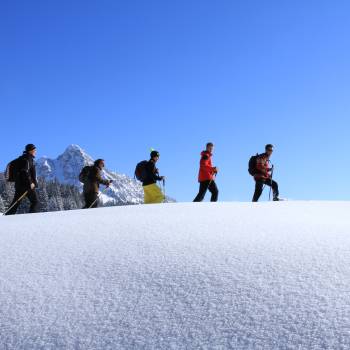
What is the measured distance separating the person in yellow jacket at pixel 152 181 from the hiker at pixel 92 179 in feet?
3.44

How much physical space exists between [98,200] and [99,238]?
7.19 m

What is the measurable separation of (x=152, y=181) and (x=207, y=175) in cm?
158

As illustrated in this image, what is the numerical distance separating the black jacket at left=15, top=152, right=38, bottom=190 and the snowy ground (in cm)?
573

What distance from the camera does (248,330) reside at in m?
2.54

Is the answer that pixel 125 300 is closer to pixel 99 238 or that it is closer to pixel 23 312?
pixel 23 312

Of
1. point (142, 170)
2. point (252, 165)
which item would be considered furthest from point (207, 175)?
point (142, 170)

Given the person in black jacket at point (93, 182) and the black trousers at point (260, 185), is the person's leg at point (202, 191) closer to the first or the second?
the black trousers at point (260, 185)

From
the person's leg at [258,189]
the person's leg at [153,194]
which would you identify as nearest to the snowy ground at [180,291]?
the person's leg at [153,194]

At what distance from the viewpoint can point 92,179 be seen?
11.2 m

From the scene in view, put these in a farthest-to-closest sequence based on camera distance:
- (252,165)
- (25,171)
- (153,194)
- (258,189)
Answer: (258,189)
(252,165)
(153,194)
(25,171)

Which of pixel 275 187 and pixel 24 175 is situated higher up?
pixel 275 187

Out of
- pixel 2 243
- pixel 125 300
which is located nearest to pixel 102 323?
pixel 125 300

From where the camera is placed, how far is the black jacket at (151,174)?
37.1 feet

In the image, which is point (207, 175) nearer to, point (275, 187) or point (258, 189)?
point (258, 189)
